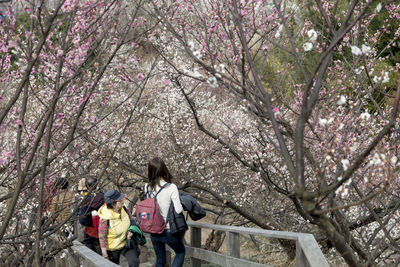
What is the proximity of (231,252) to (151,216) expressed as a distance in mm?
1019

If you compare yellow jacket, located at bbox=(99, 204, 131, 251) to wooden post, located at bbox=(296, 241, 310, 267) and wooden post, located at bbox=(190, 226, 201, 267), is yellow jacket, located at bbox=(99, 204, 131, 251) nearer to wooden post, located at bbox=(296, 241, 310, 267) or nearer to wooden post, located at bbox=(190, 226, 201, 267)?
wooden post, located at bbox=(190, 226, 201, 267)

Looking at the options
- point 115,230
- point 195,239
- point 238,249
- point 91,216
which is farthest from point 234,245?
point 91,216

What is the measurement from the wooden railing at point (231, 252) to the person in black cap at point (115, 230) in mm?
474

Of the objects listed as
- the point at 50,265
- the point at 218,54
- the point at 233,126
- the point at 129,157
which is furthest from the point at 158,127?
the point at 218,54

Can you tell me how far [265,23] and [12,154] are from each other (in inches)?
146

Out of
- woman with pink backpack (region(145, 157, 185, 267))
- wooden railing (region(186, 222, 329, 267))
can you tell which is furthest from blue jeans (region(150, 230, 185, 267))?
wooden railing (region(186, 222, 329, 267))

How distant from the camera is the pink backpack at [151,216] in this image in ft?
19.3

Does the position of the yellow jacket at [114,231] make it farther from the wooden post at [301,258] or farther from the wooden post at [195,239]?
the wooden post at [301,258]

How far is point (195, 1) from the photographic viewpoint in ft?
24.1

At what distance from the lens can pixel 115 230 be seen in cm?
605

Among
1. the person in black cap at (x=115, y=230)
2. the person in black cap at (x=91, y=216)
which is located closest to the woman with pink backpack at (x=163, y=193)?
the person in black cap at (x=115, y=230)

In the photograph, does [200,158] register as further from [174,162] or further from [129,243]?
[129,243]

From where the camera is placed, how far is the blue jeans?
19.7 ft

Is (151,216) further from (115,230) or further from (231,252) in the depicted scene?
(231,252)
